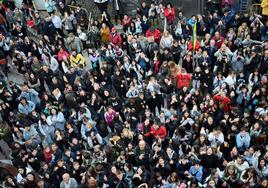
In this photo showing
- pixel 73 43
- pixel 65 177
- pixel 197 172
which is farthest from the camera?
pixel 73 43

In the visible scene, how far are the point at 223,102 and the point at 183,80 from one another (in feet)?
5.12

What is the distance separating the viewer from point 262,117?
41.0 feet

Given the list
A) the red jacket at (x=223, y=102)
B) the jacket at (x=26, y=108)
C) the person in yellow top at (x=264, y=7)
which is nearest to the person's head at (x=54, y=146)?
the jacket at (x=26, y=108)

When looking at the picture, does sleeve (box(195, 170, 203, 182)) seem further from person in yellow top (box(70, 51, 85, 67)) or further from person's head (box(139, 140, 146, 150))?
person in yellow top (box(70, 51, 85, 67))

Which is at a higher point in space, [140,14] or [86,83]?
[140,14]

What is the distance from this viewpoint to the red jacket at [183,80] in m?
14.2

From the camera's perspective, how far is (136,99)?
45.0ft

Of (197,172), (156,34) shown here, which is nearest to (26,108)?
(156,34)

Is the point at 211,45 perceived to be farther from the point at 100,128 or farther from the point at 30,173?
the point at 30,173

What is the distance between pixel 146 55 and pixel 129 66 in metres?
1.07

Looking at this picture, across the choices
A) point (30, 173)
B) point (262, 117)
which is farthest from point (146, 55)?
point (30, 173)

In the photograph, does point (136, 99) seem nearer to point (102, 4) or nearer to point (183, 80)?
point (183, 80)

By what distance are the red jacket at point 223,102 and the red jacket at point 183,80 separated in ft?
4.02

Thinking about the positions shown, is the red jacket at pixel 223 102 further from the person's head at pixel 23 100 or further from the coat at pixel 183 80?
the person's head at pixel 23 100
